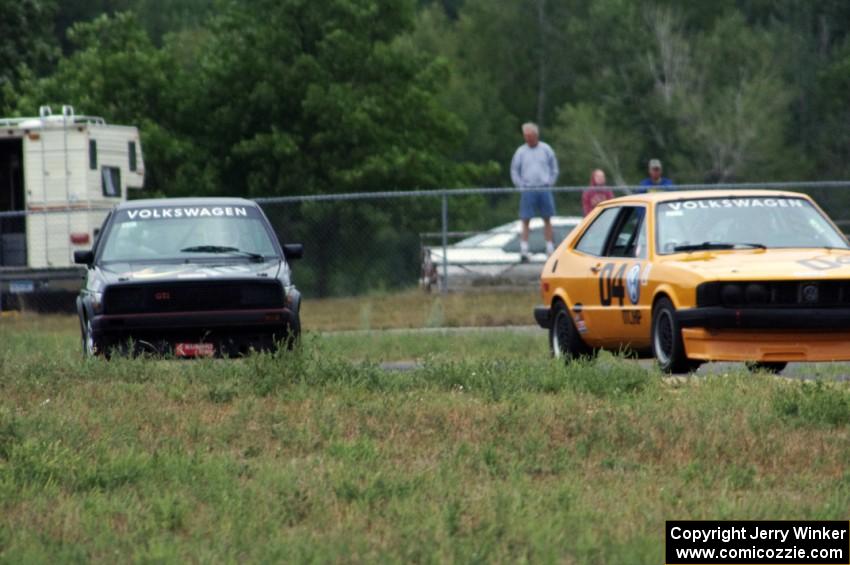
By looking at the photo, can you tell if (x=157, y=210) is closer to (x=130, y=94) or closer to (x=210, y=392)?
(x=210, y=392)

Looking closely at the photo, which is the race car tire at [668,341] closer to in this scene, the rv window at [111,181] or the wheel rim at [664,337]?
the wheel rim at [664,337]

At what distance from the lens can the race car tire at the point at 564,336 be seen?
14.1 metres

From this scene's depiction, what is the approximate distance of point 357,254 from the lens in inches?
933

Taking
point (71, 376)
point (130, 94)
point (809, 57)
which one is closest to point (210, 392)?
point (71, 376)

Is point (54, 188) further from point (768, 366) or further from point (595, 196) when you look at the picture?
point (768, 366)

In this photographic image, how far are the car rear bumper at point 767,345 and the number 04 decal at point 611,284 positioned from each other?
1.33 m

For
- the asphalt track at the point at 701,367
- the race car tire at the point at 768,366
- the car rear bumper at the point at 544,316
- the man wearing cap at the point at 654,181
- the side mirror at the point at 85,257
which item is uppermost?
the man wearing cap at the point at 654,181

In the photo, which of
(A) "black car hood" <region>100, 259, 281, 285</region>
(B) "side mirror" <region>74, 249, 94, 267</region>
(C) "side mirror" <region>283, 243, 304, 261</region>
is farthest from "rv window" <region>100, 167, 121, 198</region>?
(A) "black car hood" <region>100, 259, 281, 285</region>

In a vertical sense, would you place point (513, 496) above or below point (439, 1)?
below

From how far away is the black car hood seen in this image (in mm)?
14164

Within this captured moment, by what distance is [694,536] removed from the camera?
6801 millimetres

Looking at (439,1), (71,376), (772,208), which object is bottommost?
(71,376)

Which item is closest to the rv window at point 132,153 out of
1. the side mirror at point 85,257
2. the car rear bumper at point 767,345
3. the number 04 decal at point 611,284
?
the side mirror at point 85,257

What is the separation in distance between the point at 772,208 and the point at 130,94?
30.2 metres
